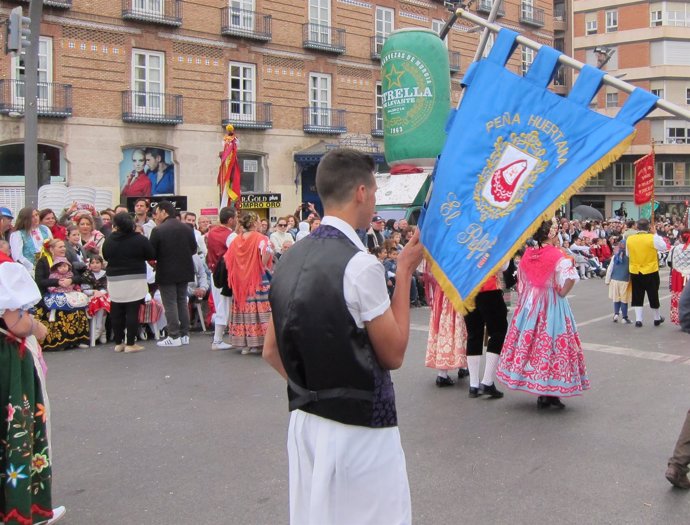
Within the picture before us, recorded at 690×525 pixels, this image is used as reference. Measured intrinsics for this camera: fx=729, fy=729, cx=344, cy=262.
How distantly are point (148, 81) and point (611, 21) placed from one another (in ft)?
135

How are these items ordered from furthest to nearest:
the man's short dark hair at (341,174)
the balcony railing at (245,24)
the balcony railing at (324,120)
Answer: the balcony railing at (324,120) < the balcony railing at (245,24) < the man's short dark hair at (341,174)

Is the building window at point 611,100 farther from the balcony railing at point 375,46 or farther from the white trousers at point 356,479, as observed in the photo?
the white trousers at point 356,479

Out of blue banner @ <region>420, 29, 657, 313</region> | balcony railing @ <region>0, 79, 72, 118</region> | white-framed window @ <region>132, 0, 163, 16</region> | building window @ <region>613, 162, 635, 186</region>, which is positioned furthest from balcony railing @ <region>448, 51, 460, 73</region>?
blue banner @ <region>420, 29, 657, 313</region>

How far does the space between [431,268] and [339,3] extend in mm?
28143

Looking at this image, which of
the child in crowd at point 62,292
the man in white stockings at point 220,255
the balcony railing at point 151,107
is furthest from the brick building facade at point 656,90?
the child in crowd at point 62,292

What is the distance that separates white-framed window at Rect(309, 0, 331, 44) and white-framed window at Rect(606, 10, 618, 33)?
106 feet

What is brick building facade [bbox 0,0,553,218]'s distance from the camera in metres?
22.7

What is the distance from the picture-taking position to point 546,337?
21.6 feet

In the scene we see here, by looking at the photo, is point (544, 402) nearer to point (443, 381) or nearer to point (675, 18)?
point (443, 381)

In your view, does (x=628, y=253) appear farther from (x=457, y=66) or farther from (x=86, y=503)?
(x=457, y=66)

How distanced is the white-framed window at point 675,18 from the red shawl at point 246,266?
2007 inches

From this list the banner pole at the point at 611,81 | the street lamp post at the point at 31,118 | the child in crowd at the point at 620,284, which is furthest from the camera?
the child in crowd at the point at 620,284

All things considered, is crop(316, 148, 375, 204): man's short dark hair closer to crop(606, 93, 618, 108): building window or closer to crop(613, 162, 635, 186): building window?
crop(613, 162, 635, 186): building window

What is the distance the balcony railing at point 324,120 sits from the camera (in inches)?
1140
